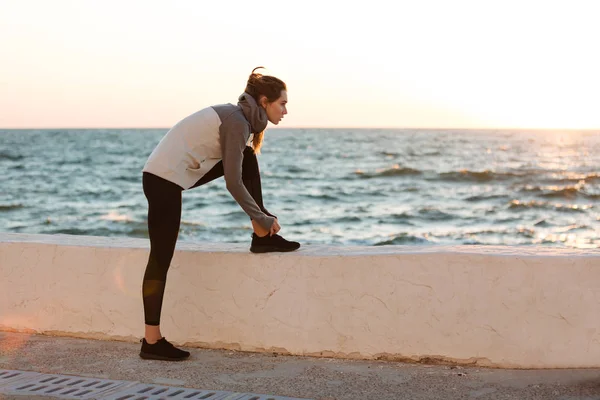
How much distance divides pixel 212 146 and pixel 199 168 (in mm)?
146

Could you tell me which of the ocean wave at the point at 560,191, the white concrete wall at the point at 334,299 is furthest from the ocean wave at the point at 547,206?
the white concrete wall at the point at 334,299

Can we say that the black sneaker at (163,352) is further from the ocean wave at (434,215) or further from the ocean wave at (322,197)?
the ocean wave at (322,197)

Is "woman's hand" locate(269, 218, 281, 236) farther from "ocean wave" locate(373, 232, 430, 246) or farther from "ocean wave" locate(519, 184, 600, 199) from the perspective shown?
"ocean wave" locate(519, 184, 600, 199)

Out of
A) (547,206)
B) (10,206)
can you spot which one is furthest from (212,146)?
(10,206)

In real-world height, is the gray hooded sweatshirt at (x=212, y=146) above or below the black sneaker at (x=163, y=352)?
above

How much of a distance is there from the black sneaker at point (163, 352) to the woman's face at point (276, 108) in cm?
134

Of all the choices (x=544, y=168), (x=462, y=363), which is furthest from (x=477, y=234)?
(x=544, y=168)

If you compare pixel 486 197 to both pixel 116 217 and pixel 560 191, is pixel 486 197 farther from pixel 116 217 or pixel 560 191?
pixel 116 217

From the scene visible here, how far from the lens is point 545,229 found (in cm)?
1894

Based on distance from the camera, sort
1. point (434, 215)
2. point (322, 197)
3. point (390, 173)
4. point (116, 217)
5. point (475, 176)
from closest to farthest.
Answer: point (434, 215) < point (116, 217) < point (322, 197) < point (475, 176) < point (390, 173)

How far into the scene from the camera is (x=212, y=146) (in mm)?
3986

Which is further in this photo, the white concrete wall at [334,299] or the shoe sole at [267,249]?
the shoe sole at [267,249]

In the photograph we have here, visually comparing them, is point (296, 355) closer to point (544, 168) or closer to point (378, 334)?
point (378, 334)

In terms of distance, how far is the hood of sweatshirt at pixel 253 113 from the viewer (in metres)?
3.99
